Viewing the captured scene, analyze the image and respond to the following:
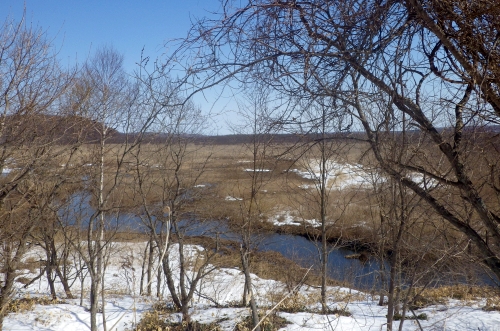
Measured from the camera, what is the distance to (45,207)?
920 centimetres

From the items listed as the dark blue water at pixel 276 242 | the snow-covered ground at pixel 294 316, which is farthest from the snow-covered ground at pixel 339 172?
the snow-covered ground at pixel 294 316

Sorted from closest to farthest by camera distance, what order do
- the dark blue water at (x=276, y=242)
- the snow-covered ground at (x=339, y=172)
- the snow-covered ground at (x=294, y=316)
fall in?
the snow-covered ground at (x=339, y=172)
the snow-covered ground at (x=294, y=316)
the dark blue water at (x=276, y=242)

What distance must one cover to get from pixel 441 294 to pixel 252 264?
6.60 metres

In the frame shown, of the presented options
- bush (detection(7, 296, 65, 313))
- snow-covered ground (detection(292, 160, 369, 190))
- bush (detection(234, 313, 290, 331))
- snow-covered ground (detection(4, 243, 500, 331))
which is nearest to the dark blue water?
snow-covered ground (detection(4, 243, 500, 331))

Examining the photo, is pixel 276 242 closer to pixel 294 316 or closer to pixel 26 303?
pixel 294 316

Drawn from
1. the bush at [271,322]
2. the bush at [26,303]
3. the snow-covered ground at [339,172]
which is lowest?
the bush at [26,303]

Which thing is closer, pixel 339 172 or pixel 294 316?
pixel 339 172

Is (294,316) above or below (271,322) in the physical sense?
below

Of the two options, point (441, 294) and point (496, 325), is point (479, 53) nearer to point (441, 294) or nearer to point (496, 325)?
point (496, 325)

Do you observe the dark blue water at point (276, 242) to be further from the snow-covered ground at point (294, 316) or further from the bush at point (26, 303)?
the bush at point (26, 303)

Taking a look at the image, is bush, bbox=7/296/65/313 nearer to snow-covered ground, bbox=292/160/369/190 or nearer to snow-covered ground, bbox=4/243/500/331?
snow-covered ground, bbox=4/243/500/331

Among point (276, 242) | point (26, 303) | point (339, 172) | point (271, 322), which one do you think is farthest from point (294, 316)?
point (26, 303)

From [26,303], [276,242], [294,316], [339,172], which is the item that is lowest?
[26,303]

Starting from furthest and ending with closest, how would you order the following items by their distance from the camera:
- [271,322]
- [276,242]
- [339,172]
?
[276,242] < [271,322] < [339,172]
